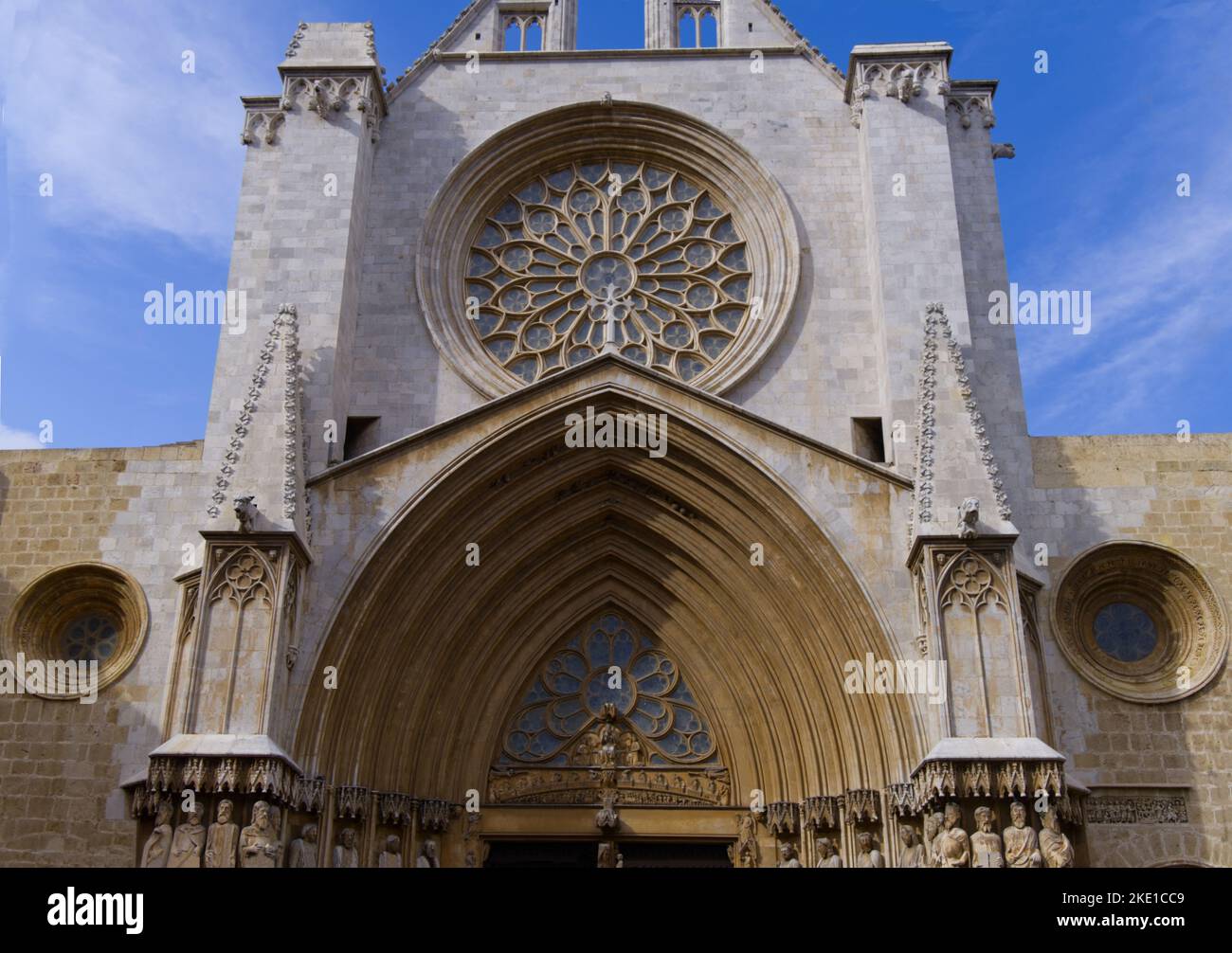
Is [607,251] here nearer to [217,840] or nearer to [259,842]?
[259,842]

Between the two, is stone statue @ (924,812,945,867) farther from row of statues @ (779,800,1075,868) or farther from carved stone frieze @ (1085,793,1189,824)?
carved stone frieze @ (1085,793,1189,824)

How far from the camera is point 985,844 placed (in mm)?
10898

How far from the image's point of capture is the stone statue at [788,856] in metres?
12.8

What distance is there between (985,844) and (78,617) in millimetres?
9360

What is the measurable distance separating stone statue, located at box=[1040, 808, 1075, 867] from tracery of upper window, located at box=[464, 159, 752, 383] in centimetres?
647

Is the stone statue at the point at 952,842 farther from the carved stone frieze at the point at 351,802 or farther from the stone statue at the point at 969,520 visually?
the carved stone frieze at the point at 351,802

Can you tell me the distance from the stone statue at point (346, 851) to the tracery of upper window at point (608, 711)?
199cm

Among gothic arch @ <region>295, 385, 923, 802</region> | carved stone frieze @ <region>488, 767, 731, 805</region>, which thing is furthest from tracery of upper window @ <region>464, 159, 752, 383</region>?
carved stone frieze @ <region>488, 767, 731, 805</region>

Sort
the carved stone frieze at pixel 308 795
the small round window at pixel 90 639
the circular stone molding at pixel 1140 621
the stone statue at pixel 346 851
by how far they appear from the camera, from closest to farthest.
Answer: the carved stone frieze at pixel 308 795, the stone statue at pixel 346 851, the circular stone molding at pixel 1140 621, the small round window at pixel 90 639

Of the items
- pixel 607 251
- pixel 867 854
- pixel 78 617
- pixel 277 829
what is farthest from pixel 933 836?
pixel 78 617

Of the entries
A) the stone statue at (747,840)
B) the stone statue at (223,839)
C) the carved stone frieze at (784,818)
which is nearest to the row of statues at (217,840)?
the stone statue at (223,839)

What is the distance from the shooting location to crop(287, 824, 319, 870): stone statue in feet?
37.8
